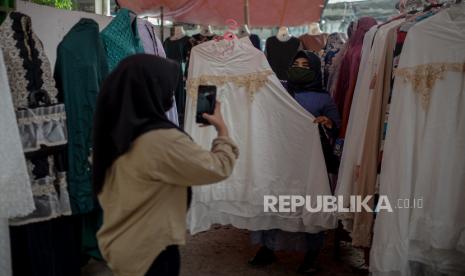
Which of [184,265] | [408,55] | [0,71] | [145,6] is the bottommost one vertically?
[184,265]

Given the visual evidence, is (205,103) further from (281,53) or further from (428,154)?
(281,53)

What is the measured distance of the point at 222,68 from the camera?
8.25 ft

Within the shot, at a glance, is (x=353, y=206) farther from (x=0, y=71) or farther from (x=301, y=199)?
(x=0, y=71)

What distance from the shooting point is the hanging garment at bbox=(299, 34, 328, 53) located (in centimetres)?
416

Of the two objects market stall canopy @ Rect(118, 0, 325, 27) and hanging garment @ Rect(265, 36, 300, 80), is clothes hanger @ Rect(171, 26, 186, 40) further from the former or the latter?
hanging garment @ Rect(265, 36, 300, 80)

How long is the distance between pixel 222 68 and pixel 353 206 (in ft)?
3.74

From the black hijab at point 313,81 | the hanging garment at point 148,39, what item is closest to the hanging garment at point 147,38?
the hanging garment at point 148,39

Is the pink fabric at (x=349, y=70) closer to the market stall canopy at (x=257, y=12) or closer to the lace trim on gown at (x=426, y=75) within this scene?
the lace trim on gown at (x=426, y=75)

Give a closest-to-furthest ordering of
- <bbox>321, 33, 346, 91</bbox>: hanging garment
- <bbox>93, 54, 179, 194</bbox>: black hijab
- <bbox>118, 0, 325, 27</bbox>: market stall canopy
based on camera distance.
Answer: <bbox>93, 54, 179, 194</bbox>: black hijab, <bbox>321, 33, 346, 91</bbox>: hanging garment, <bbox>118, 0, 325, 27</bbox>: market stall canopy

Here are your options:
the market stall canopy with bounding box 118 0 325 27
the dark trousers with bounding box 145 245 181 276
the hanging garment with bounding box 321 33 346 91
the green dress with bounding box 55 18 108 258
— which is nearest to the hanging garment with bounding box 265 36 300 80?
the hanging garment with bounding box 321 33 346 91

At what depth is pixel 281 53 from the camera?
12.3ft

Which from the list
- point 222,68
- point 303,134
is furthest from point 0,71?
point 303,134

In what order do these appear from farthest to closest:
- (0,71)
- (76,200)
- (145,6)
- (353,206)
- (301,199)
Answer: (145,6) → (301,199) → (353,206) → (76,200) → (0,71)

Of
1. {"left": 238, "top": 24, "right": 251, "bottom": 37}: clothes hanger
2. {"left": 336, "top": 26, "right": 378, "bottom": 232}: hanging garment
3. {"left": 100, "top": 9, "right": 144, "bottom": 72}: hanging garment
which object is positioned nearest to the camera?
{"left": 336, "top": 26, "right": 378, "bottom": 232}: hanging garment
